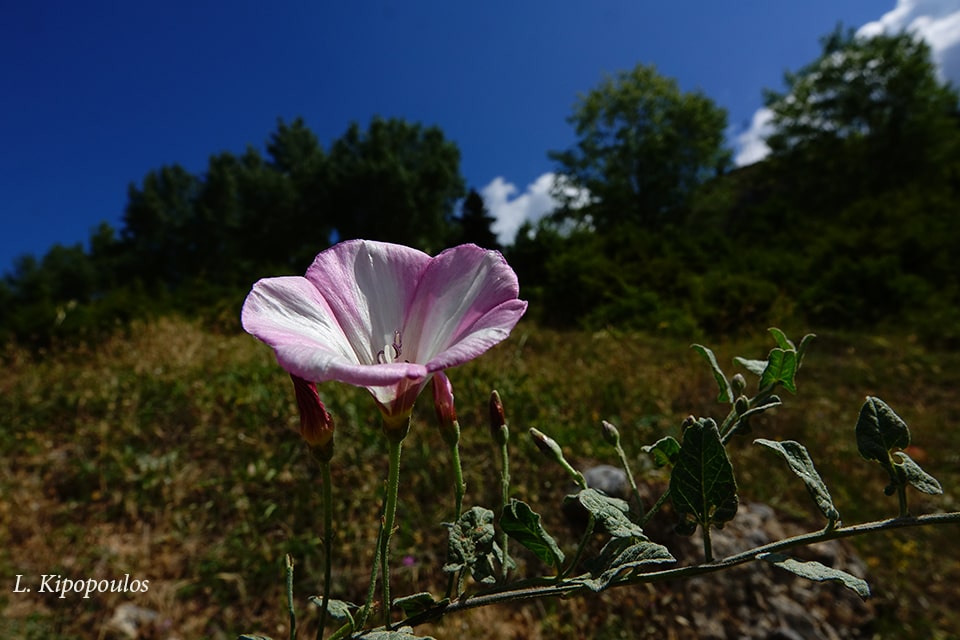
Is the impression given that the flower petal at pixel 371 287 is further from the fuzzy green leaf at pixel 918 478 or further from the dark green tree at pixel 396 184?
the dark green tree at pixel 396 184

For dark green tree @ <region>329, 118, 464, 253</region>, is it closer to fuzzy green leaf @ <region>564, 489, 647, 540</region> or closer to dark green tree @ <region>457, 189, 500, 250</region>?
dark green tree @ <region>457, 189, 500, 250</region>

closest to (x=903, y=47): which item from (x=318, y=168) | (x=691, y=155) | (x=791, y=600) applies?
(x=691, y=155)

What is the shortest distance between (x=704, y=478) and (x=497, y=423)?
0.27 m

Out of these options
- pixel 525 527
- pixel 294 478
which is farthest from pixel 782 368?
pixel 294 478

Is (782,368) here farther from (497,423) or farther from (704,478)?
(497,423)

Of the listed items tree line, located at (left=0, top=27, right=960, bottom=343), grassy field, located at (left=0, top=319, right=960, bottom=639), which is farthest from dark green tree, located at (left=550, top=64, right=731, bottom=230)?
Answer: grassy field, located at (left=0, top=319, right=960, bottom=639)

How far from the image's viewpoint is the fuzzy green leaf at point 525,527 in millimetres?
496

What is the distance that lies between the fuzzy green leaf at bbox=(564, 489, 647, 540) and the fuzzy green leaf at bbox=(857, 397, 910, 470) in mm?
213

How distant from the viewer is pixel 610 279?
26.3ft

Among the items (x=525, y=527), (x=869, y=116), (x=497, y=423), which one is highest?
(x=869, y=116)

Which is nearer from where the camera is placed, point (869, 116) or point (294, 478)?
point (294, 478)

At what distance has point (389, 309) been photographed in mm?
621
